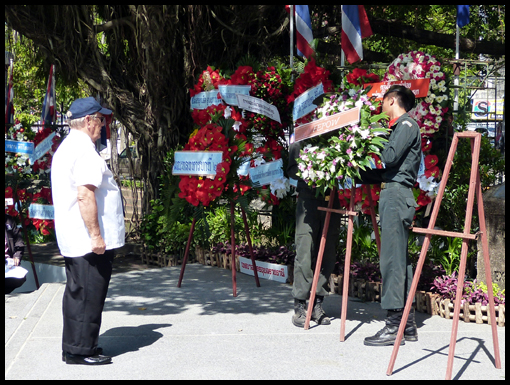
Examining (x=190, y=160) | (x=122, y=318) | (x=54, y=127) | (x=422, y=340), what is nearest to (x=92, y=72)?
(x=54, y=127)

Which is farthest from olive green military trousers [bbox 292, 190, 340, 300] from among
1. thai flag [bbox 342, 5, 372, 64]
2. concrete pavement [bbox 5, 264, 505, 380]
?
thai flag [bbox 342, 5, 372, 64]

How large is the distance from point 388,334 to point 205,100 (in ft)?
14.0

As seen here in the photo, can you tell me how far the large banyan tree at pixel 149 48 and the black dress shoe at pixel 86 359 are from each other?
496 cm

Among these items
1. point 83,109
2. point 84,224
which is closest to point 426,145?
point 83,109

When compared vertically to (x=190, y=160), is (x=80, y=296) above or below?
below

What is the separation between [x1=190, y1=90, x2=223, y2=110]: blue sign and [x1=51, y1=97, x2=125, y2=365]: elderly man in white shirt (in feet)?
11.7

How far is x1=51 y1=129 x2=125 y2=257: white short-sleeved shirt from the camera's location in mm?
4145

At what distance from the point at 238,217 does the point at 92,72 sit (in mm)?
2948

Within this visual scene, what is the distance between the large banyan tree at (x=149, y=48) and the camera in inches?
336

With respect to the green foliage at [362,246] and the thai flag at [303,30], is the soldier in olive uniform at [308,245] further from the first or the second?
the thai flag at [303,30]

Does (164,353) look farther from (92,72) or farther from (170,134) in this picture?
(92,72)

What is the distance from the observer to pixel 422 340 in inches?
192

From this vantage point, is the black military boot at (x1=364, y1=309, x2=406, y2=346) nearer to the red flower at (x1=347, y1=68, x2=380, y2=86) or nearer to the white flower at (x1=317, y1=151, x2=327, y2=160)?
the white flower at (x1=317, y1=151, x2=327, y2=160)

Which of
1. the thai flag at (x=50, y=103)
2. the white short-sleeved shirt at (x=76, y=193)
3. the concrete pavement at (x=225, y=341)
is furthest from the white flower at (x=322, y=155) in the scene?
the thai flag at (x=50, y=103)
